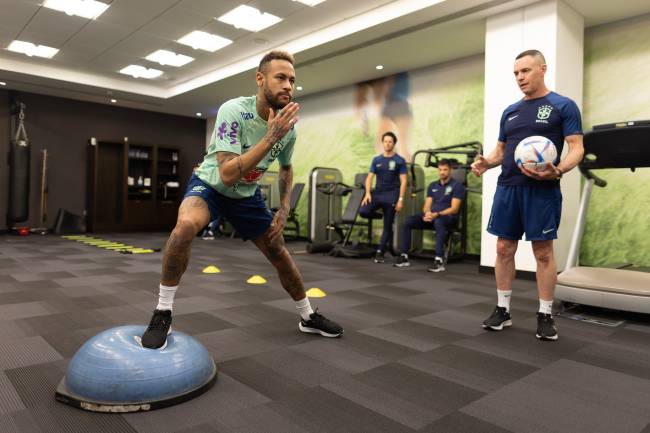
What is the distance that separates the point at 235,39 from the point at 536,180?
528 cm

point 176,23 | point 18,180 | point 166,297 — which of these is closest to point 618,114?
point 166,297

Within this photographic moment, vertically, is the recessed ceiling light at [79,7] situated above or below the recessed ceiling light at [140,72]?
below

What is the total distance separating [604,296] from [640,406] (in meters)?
1.50

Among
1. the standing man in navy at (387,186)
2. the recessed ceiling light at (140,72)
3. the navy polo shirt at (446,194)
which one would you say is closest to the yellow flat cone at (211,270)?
the standing man in navy at (387,186)

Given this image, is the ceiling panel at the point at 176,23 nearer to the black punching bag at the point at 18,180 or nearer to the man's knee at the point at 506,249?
the black punching bag at the point at 18,180

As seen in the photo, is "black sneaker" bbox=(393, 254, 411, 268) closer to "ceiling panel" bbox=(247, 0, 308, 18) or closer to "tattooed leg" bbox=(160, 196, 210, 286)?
Result: "ceiling panel" bbox=(247, 0, 308, 18)

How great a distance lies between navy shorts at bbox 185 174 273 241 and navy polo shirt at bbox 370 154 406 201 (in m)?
3.77

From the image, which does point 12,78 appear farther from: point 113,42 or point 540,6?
point 540,6

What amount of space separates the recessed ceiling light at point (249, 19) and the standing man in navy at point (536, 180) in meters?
4.00

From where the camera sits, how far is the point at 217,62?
24.9 feet

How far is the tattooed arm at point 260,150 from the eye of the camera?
163 centimetres

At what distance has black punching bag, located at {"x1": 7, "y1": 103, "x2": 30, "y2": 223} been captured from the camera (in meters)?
8.32

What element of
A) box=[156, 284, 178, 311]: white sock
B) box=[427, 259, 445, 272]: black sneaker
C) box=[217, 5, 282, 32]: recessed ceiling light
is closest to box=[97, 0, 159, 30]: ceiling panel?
box=[217, 5, 282, 32]: recessed ceiling light

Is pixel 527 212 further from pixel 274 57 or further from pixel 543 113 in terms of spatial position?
pixel 274 57
